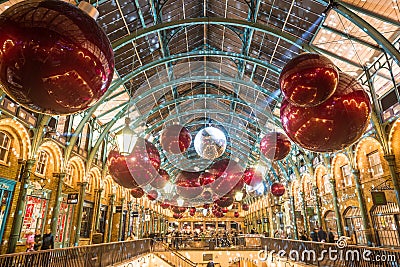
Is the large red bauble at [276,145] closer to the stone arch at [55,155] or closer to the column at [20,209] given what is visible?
the column at [20,209]

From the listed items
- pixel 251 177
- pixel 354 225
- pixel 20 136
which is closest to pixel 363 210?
pixel 354 225

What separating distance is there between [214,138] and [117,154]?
2669 mm

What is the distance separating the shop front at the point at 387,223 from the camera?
1055 centimetres

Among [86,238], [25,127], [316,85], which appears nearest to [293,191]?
[86,238]

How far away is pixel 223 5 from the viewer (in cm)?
1116

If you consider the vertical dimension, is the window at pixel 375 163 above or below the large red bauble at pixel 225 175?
above

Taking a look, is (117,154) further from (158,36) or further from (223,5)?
(223,5)

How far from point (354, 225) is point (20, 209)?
15180 millimetres

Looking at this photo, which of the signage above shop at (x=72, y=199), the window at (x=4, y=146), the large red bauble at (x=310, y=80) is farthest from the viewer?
the signage above shop at (x=72, y=199)

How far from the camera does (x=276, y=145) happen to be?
250 inches

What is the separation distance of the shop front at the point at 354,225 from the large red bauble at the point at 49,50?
1458cm

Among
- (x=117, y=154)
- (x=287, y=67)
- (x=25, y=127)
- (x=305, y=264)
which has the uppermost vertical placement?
(x=25, y=127)

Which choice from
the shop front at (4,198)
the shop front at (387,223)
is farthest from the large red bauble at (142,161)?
the shop front at (387,223)

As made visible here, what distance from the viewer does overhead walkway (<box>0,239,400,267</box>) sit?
6323 mm
